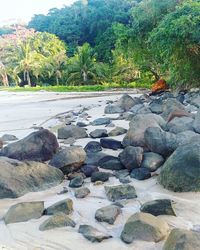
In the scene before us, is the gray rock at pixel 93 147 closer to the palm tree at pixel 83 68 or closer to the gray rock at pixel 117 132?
the gray rock at pixel 117 132

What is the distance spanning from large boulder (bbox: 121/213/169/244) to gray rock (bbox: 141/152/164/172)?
6.05 feet

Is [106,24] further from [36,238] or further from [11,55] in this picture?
[36,238]

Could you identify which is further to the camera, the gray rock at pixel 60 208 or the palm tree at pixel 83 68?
the palm tree at pixel 83 68

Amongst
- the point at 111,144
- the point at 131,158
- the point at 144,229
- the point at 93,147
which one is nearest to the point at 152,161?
the point at 131,158

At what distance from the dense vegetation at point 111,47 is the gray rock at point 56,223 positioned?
997cm

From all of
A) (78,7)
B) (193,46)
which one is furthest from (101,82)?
(78,7)

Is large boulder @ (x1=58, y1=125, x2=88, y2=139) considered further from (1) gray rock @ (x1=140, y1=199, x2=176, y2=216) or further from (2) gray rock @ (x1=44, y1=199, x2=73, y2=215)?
(1) gray rock @ (x1=140, y1=199, x2=176, y2=216)

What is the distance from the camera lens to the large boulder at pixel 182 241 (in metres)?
3.07

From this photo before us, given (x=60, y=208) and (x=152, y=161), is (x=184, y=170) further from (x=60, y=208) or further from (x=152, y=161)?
(x=60, y=208)

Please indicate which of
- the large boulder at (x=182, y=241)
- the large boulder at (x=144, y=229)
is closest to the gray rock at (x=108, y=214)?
the large boulder at (x=144, y=229)

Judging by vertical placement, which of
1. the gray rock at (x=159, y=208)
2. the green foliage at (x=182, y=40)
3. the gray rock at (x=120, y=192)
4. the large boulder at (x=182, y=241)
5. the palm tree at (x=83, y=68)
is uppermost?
the green foliage at (x=182, y=40)

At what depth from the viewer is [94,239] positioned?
11.8ft

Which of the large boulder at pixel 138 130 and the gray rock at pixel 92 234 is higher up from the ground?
the large boulder at pixel 138 130

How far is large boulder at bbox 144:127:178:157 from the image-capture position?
5.81 m
